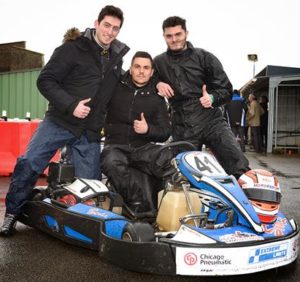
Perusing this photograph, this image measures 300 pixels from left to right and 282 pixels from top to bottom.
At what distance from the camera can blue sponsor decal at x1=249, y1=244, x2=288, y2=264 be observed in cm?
278

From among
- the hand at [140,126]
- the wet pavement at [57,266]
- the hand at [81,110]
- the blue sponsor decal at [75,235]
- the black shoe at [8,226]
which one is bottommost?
the wet pavement at [57,266]

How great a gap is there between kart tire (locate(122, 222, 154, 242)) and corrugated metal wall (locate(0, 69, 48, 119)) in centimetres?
1270

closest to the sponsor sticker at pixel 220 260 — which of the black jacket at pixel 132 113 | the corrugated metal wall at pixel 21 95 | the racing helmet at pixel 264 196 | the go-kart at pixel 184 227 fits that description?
the go-kart at pixel 184 227

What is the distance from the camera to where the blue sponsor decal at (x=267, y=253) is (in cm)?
278

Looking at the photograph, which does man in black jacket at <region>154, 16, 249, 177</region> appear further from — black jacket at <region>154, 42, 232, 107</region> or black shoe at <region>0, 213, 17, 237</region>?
black shoe at <region>0, 213, 17, 237</region>

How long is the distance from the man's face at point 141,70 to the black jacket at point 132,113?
79mm

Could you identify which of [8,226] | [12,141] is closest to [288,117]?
[12,141]

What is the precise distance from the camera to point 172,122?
4660 mm

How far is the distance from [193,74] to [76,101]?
115 centimetres

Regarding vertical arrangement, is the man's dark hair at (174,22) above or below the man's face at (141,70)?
above

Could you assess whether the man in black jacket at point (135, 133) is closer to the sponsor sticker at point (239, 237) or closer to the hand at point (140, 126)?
the hand at point (140, 126)

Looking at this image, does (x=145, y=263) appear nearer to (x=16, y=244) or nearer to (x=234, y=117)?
(x=16, y=244)

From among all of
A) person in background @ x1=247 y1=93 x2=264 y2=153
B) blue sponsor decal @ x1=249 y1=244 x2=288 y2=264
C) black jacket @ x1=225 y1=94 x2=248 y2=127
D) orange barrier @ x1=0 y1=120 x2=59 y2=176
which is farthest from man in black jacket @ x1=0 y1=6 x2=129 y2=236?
person in background @ x1=247 y1=93 x2=264 y2=153

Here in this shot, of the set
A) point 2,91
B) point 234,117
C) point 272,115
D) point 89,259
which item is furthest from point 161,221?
point 2,91
